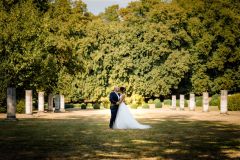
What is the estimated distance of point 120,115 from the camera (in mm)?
21750

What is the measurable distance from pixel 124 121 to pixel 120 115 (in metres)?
0.43

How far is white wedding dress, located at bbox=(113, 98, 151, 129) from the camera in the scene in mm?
21141

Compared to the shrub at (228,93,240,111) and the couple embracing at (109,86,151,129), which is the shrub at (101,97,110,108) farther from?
the couple embracing at (109,86,151,129)

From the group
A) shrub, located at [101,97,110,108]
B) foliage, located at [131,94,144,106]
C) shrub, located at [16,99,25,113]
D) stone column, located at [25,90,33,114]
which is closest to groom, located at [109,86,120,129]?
stone column, located at [25,90,33,114]

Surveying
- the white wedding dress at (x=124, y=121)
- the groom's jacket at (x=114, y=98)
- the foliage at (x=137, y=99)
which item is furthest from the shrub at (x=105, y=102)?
the groom's jacket at (x=114, y=98)

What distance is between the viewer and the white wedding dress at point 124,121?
69.4 ft

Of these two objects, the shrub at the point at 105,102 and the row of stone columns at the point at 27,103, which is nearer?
the row of stone columns at the point at 27,103

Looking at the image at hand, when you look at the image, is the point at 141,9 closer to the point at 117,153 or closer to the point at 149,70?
the point at 149,70

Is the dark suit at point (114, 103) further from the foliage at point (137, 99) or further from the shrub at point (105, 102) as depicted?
the shrub at point (105, 102)

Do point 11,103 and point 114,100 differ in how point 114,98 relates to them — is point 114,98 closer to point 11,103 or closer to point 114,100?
point 114,100

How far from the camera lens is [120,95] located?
2192cm

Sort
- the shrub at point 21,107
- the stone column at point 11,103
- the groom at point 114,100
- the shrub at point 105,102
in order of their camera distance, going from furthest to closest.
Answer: the shrub at point 105,102 < the shrub at point 21,107 < the stone column at point 11,103 < the groom at point 114,100

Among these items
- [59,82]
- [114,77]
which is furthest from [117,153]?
[114,77]

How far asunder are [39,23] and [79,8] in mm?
30774
